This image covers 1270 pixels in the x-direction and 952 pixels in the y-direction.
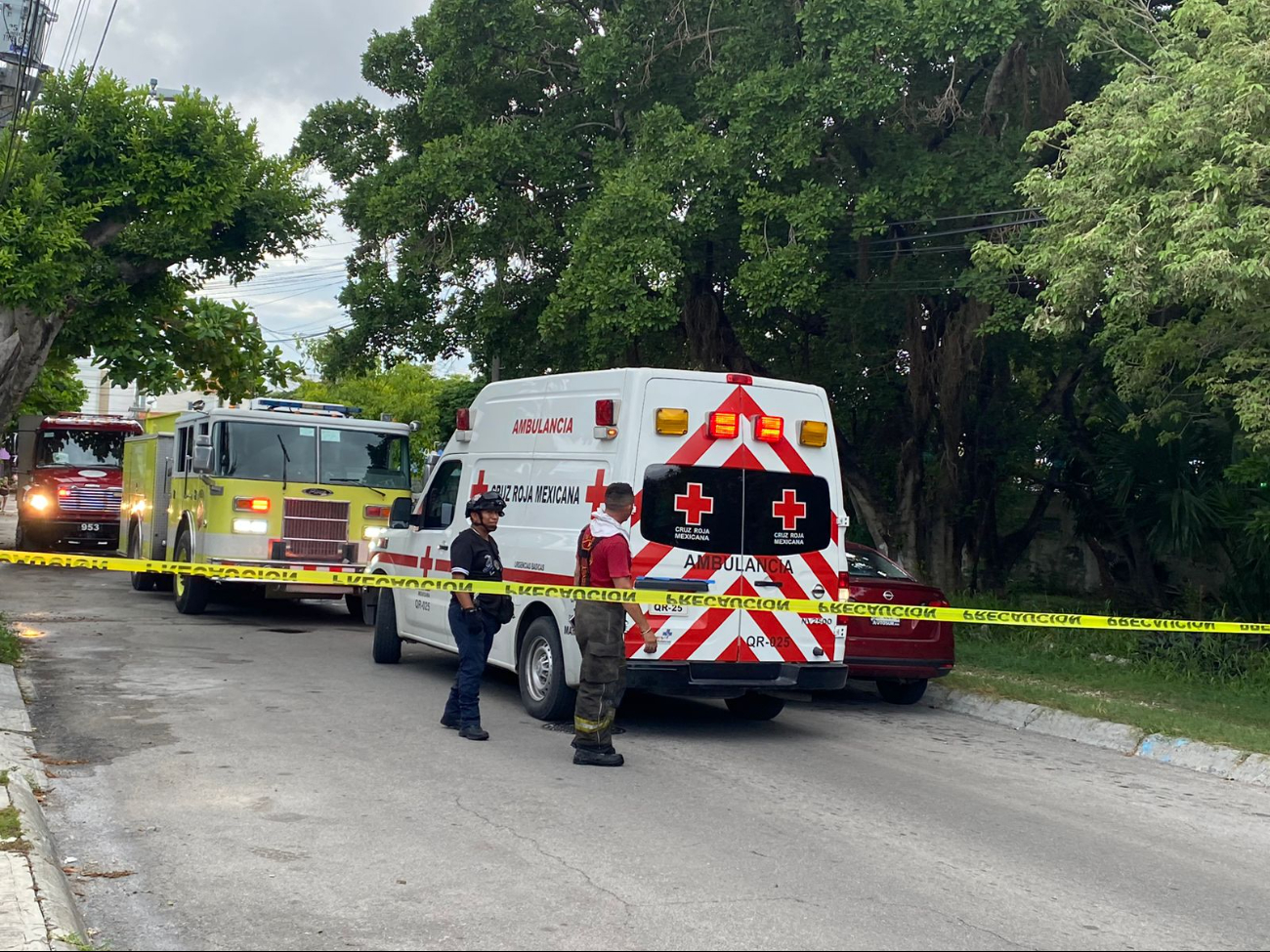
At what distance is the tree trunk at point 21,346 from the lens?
58.2 feet

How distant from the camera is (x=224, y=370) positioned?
21.1 meters

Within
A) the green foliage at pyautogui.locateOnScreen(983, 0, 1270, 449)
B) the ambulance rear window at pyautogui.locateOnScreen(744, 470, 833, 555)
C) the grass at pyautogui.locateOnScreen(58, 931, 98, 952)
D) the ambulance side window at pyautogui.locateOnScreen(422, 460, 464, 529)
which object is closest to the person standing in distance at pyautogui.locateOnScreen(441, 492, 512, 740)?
the ambulance rear window at pyautogui.locateOnScreen(744, 470, 833, 555)

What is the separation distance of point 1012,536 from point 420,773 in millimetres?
18167

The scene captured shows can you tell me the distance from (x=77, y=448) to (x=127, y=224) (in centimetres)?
1005

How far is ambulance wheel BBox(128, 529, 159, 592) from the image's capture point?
66.5ft

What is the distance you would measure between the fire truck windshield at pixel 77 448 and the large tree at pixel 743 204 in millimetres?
7409

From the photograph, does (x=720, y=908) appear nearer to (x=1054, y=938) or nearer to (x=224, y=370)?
(x=1054, y=938)

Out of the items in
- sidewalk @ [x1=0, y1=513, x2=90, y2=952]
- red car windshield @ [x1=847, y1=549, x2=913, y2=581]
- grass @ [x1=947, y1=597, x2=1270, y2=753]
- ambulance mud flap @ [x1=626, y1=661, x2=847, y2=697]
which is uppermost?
red car windshield @ [x1=847, y1=549, x2=913, y2=581]

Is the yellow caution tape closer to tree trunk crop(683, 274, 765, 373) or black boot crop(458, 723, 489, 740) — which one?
black boot crop(458, 723, 489, 740)

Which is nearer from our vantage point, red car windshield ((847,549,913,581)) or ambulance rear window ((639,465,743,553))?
ambulance rear window ((639,465,743,553))

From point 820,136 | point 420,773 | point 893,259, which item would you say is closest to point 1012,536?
point 893,259

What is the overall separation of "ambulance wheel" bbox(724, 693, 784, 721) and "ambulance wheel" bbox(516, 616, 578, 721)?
1.69m

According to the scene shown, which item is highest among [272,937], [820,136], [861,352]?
[820,136]

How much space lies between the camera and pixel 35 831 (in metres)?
6.05
